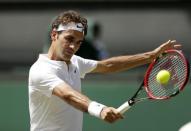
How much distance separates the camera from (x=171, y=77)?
598cm

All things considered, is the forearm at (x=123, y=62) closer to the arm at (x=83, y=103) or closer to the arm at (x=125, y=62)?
the arm at (x=125, y=62)

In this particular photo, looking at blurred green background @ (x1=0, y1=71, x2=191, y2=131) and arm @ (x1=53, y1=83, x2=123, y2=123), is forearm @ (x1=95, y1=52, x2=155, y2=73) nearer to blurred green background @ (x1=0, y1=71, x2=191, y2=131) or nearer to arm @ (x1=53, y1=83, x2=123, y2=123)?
arm @ (x1=53, y1=83, x2=123, y2=123)

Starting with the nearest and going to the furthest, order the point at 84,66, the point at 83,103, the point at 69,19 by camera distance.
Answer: the point at 83,103 < the point at 69,19 < the point at 84,66

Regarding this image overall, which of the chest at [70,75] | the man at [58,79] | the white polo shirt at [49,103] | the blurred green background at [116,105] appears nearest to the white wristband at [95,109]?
the man at [58,79]

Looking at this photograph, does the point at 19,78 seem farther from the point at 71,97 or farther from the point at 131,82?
the point at 71,97

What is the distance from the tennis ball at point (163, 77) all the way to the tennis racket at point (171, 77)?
0.02 metres

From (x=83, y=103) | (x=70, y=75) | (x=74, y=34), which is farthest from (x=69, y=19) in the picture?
(x=83, y=103)

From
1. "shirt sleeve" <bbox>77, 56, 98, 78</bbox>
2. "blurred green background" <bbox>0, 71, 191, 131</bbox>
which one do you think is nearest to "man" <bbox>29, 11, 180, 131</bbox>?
"shirt sleeve" <bbox>77, 56, 98, 78</bbox>

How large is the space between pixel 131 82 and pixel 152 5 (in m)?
Answer: 4.28

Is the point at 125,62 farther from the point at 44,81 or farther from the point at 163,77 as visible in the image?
the point at 44,81

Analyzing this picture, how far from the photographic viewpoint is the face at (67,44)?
5648 mm

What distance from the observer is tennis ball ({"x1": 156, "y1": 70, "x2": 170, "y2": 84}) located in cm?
589

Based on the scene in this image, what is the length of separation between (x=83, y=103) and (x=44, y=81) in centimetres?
46

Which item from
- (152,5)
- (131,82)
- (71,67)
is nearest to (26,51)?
(152,5)
